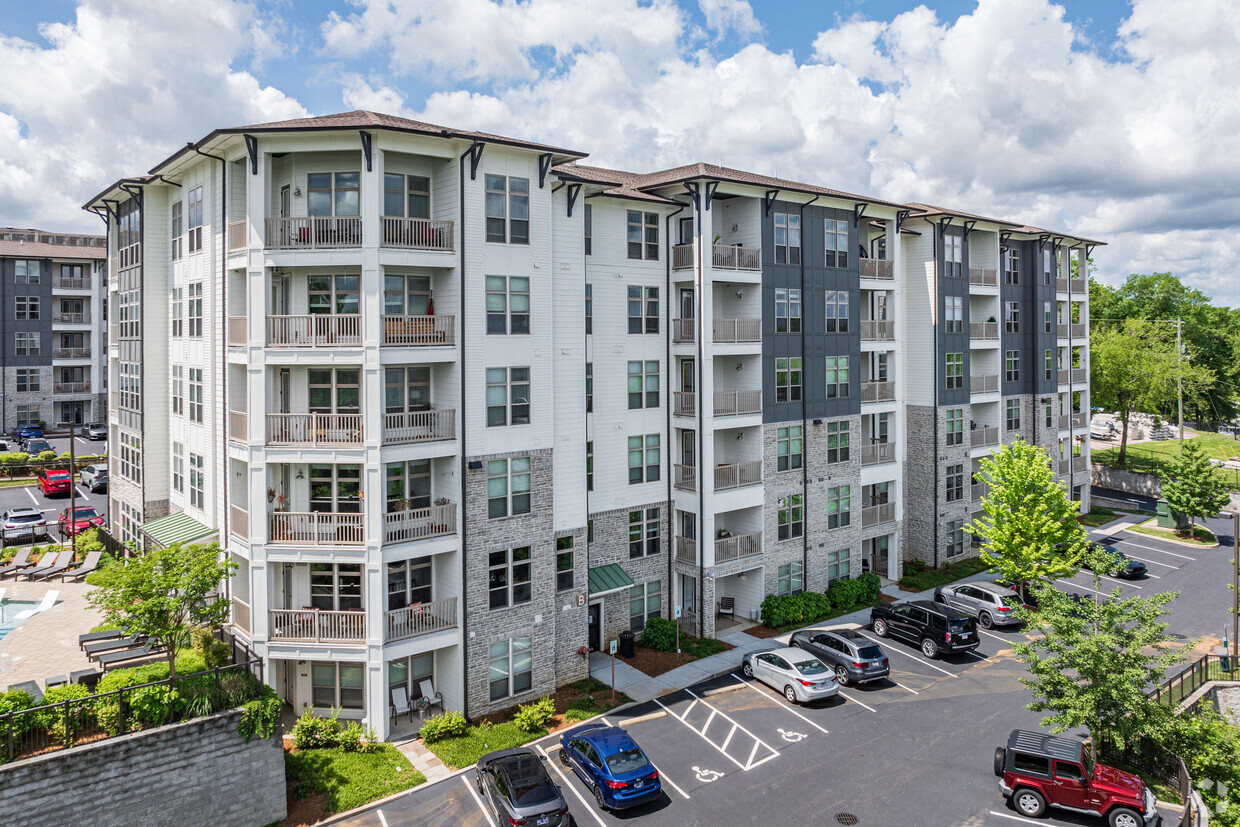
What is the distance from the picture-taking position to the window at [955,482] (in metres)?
42.0

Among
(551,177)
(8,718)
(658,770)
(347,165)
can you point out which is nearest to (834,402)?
(551,177)

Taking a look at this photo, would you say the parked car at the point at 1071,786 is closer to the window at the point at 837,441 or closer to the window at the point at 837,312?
the window at the point at 837,441

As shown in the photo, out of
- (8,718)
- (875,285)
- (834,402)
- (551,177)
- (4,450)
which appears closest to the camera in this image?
(8,718)

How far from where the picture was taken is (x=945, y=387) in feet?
137

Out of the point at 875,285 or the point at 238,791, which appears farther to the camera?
the point at 875,285

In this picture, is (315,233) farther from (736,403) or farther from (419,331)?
(736,403)

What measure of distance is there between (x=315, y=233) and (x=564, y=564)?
13.1 m

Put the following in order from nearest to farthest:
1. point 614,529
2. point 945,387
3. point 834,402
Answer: point 614,529 → point 834,402 → point 945,387

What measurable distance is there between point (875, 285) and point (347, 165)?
83.5 feet

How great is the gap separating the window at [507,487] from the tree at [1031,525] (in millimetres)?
20522

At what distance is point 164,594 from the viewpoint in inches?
800

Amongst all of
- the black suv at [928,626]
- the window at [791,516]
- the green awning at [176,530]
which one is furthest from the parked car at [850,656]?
the green awning at [176,530]

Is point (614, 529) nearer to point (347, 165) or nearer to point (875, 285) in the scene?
point (347, 165)

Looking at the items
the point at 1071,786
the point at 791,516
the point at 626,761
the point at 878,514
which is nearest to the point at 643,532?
the point at 791,516
